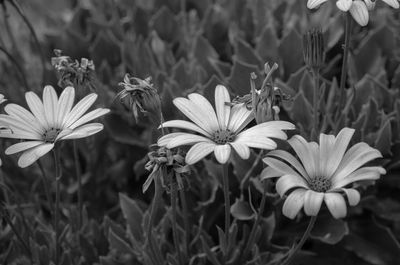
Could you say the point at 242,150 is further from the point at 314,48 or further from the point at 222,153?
the point at 314,48

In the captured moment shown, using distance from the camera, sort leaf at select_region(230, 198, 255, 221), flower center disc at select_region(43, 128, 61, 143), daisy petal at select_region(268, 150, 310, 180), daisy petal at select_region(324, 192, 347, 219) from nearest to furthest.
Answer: daisy petal at select_region(324, 192, 347, 219), daisy petal at select_region(268, 150, 310, 180), flower center disc at select_region(43, 128, 61, 143), leaf at select_region(230, 198, 255, 221)

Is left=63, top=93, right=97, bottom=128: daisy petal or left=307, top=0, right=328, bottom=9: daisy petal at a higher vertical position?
left=307, top=0, right=328, bottom=9: daisy petal

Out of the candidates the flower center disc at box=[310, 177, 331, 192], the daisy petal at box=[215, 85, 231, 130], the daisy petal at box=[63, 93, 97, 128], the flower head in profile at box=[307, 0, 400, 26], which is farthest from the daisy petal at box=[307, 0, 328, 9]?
the daisy petal at box=[63, 93, 97, 128]

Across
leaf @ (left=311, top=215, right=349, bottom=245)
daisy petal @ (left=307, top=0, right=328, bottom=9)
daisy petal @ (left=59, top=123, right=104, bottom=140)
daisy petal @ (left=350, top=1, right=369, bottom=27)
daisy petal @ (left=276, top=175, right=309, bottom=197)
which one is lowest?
leaf @ (left=311, top=215, right=349, bottom=245)

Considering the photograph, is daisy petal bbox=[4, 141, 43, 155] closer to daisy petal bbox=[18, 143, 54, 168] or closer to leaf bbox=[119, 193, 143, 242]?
daisy petal bbox=[18, 143, 54, 168]

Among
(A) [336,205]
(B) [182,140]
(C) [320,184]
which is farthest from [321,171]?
(B) [182,140]

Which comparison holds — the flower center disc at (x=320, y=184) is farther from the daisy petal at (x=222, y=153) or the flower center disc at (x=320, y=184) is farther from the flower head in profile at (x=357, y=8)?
the flower head in profile at (x=357, y=8)

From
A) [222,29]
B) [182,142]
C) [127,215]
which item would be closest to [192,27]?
[222,29]
